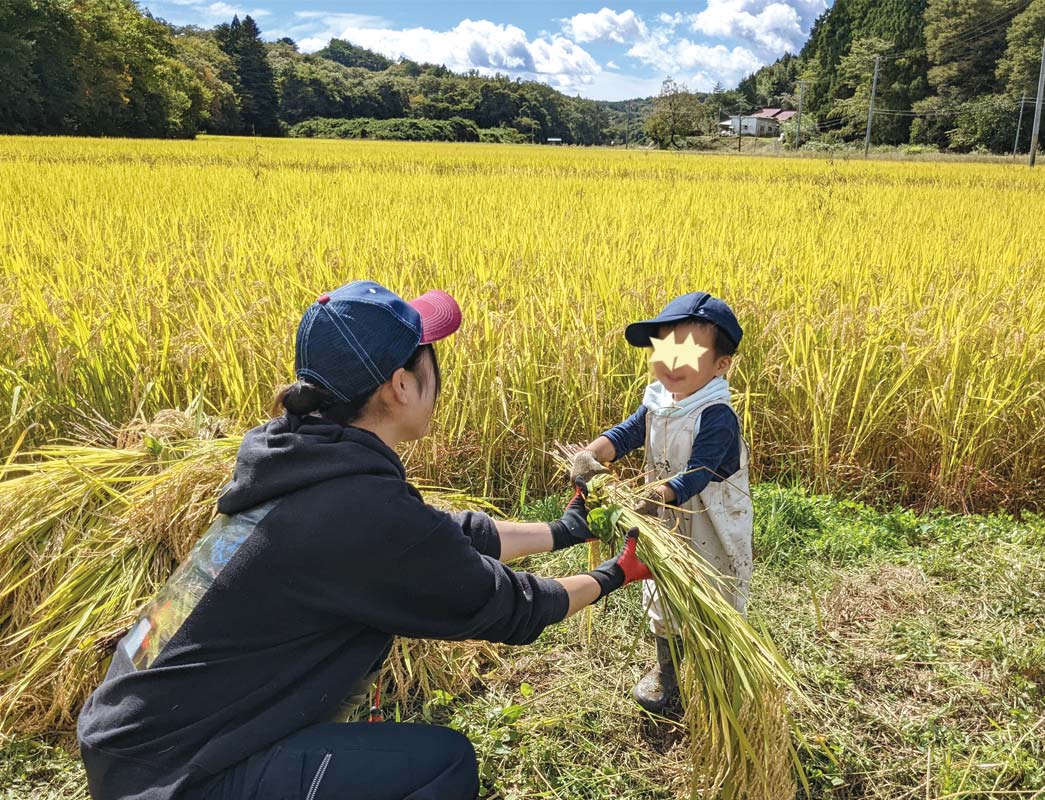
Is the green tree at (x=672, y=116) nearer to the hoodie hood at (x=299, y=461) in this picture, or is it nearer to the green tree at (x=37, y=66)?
the green tree at (x=37, y=66)

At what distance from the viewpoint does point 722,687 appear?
134 cm

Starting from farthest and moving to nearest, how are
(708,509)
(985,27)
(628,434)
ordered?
(985,27) → (628,434) → (708,509)

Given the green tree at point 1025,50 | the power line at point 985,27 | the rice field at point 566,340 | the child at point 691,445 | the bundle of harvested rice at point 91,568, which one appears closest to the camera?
the child at point 691,445

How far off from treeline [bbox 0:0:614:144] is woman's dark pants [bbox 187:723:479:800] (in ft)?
110

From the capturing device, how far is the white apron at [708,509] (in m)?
1.69

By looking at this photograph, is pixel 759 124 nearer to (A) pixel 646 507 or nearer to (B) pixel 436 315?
(A) pixel 646 507

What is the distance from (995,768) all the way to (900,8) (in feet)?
209

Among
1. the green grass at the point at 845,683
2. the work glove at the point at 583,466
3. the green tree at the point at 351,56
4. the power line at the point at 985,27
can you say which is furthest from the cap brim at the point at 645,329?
the green tree at the point at 351,56

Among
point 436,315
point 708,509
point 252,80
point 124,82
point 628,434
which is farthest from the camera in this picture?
point 252,80

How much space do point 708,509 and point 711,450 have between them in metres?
0.19

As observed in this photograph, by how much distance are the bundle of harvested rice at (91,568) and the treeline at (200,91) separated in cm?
3250

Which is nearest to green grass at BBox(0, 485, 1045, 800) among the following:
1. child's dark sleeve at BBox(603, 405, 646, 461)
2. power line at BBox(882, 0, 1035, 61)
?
child's dark sleeve at BBox(603, 405, 646, 461)

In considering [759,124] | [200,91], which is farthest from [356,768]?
[759,124]

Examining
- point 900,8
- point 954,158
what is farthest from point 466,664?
point 900,8
